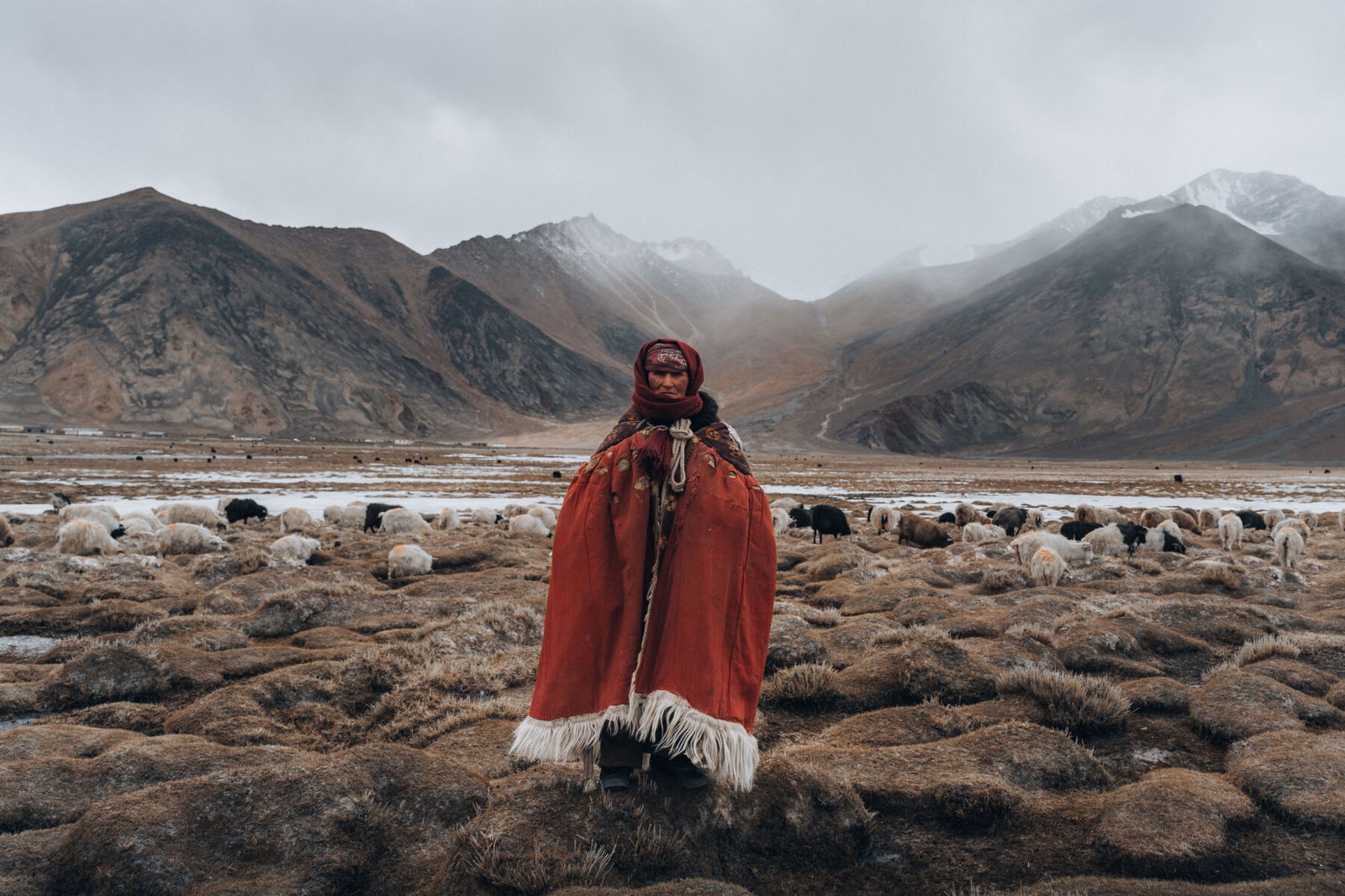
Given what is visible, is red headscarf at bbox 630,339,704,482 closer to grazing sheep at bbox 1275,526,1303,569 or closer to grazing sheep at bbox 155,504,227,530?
grazing sheep at bbox 1275,526,1303,569

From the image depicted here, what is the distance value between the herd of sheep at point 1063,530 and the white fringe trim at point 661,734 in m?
9.02

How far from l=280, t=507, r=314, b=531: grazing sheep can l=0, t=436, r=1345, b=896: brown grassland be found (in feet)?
25.6

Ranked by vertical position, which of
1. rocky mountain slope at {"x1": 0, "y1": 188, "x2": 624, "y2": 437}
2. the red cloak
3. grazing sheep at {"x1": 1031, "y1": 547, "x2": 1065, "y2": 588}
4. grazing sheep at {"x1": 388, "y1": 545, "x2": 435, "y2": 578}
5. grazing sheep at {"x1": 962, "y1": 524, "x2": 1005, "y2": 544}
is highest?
rocky mountain slope at {"x1": 0, "y1": 188, "x2": 624, "y2": 437}

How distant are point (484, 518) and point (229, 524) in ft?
21.3

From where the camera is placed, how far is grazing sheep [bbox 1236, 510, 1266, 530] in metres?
21.3

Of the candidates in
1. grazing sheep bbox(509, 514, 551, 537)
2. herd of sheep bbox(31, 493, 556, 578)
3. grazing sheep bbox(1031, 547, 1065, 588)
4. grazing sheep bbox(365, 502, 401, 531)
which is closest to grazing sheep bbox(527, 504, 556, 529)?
herd of sheep bbox(31, 493, 556, 578)

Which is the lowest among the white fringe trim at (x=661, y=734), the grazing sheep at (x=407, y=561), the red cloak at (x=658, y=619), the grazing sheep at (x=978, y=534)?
the grazing sheep at (x=978, y=534)

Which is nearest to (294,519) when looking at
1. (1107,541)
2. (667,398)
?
(667,398)

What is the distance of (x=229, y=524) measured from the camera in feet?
A: 59.9

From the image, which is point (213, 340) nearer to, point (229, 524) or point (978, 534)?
point (229, 524)

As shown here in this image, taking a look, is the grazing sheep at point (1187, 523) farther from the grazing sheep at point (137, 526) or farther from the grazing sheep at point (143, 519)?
the grazing sheep at point (143, 519)

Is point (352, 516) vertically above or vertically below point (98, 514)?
below

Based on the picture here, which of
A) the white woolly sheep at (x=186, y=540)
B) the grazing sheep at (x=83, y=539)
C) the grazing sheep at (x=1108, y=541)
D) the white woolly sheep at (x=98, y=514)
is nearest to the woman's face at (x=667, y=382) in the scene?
the grazing sheep at (x=83, y=539)

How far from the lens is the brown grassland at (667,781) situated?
3.26 meters
